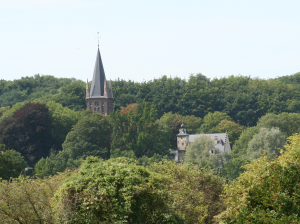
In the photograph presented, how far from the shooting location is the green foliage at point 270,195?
18594 millimetres

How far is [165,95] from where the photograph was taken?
118500 millimetres

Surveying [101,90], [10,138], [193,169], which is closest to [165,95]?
[101,90]

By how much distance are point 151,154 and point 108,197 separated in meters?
65.2

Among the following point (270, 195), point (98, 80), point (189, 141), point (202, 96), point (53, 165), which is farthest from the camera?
point (202, 96)

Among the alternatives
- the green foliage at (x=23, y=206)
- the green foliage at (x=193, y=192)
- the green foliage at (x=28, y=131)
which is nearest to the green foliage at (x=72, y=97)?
the green foliage at (x=28, y=131)

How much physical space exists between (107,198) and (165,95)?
9831cm

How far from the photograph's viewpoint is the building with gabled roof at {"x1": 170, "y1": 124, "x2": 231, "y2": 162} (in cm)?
9675

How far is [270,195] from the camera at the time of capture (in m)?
19.2

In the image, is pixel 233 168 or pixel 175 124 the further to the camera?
pixel 175 124

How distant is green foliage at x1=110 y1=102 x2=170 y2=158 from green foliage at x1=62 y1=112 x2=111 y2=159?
2.28 m

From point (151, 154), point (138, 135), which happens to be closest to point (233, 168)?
point (151, 154)

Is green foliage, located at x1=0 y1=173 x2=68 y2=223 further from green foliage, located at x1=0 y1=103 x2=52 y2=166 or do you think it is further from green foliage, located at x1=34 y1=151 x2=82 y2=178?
green foliage, located at x1=0 y1=103 x2=52 y2=166

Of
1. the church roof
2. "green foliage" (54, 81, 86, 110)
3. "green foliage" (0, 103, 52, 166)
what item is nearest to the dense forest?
"green foliage" (0, 103, 52, 166)

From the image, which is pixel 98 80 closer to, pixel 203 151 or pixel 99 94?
pixel 99 94
